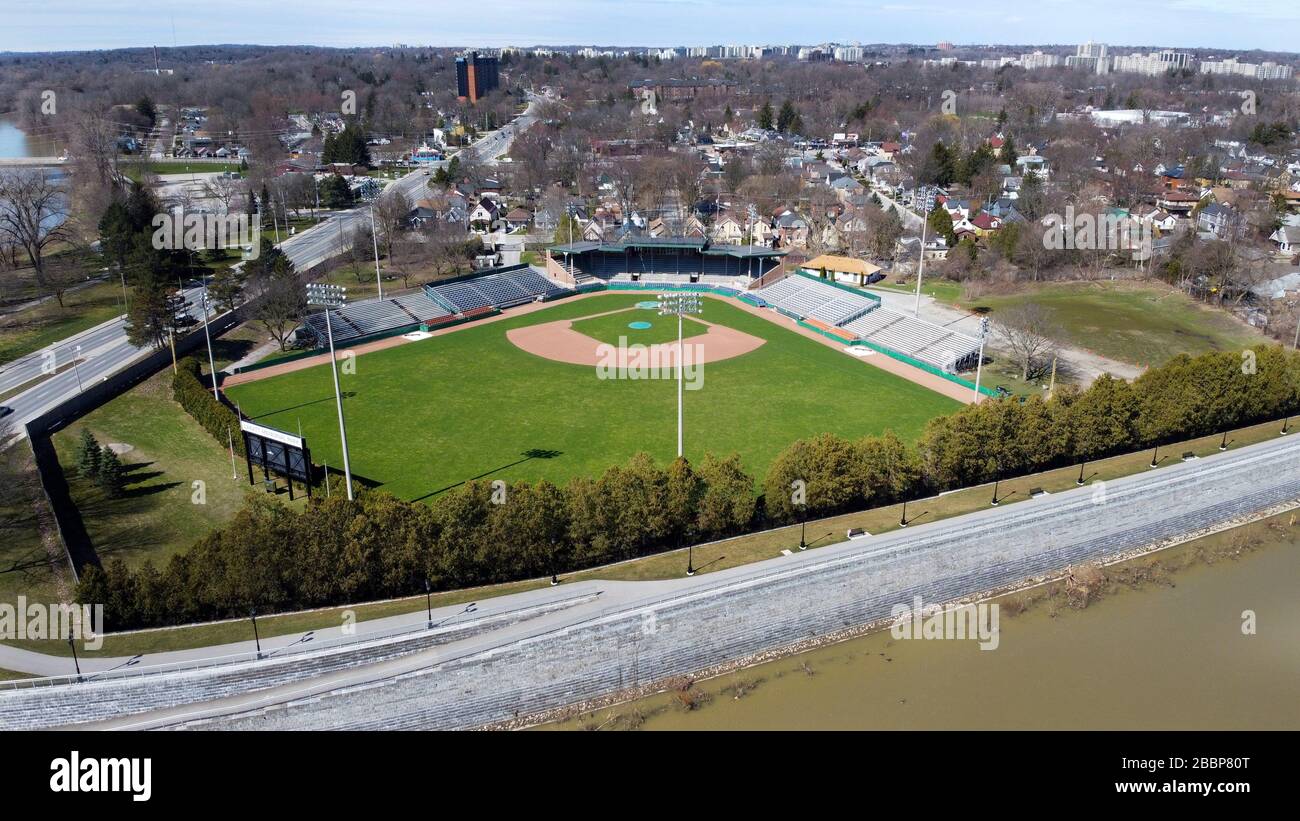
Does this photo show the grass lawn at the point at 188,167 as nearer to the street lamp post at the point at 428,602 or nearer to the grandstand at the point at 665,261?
the grandstand at the point at 665,261

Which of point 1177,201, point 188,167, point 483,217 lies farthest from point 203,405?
point 1177,201

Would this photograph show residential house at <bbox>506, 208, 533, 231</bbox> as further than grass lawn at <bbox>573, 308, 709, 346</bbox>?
Yes

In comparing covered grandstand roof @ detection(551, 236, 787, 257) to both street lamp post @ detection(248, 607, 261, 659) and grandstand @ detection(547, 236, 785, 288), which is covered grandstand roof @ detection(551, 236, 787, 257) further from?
street lamp post @ detection(248, 607, 261, 659)

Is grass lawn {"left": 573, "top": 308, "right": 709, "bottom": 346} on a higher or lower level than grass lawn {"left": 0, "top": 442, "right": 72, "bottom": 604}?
higher

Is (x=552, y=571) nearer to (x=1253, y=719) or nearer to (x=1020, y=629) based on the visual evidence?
(x=1020, y=629)

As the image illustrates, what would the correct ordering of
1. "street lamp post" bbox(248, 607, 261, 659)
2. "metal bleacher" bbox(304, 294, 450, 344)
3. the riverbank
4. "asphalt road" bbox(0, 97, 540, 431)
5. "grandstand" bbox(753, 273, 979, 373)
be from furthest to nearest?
"metal bleacher" bbox(304, 294, 450, 344), "grandstand" bbox(753, 273, 979, 373), "asphalt road" bbox(0, 97, 540, 431), the riverbank, "street lamp post" bbox(248, 607, 261, 659)

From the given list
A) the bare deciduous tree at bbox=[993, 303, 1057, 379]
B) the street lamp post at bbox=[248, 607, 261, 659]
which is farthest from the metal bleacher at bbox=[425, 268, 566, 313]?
the street lamp post at bbox=[248, 607, 261, 659]

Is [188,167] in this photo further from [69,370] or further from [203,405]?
[203,405]

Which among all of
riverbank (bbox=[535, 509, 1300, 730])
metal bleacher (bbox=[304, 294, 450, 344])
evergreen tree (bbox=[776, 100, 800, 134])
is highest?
evergreen tree (bbox=[776, 100, 800, 134])
